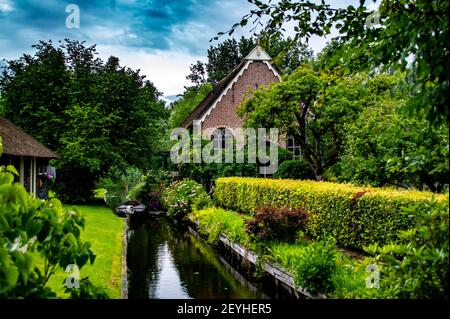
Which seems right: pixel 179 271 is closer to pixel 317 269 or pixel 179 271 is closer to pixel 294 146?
pixel 317 269

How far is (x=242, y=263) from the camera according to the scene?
13758mm

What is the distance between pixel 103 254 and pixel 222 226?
493cm

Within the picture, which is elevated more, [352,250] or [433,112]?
[433,112]

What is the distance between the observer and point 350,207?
12.0 m

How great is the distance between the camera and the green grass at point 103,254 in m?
9.74

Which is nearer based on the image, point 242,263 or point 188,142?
point 242,263

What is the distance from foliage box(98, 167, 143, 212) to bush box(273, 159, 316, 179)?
11.4m

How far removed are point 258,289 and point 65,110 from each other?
20.6 meters

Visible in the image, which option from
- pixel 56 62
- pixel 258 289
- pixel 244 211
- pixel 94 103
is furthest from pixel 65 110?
pixel 258 289

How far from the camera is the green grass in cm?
974

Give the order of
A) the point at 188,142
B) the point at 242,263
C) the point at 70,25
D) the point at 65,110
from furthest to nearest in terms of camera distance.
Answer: the point at 188,142 < the point at 65,110 < the point at 242,263 < the point at 70,25

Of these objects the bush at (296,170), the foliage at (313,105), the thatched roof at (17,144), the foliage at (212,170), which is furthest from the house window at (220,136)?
the thatched roof at (17,144)

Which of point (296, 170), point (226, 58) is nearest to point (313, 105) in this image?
point (296, 170)
